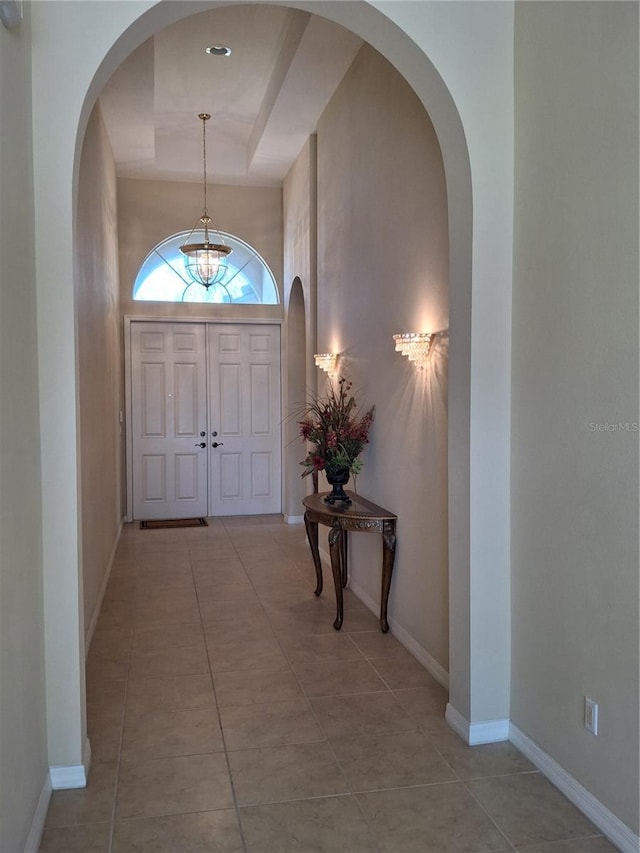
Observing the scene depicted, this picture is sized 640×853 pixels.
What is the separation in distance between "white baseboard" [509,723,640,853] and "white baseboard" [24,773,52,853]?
1784mm

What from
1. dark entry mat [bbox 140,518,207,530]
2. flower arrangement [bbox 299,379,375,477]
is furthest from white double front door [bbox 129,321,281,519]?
flower arrangement [bbox 299,379,375,477]

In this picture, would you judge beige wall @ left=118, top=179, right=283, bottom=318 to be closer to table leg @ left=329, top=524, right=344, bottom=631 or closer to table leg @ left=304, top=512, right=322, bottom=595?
table leg @ left=304, top=512, right=322, bottom=595

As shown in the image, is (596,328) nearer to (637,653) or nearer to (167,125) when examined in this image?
(637,653)

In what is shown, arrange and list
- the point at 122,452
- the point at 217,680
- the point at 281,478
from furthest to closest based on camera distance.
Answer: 1. the point at 281,478
2. the point at 122,452
3. the point at 217,680

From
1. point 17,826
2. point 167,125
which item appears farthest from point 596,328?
point 167,125

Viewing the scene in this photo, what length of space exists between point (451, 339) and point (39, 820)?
7.62 feet

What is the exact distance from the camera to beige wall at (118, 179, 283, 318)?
7.63 m

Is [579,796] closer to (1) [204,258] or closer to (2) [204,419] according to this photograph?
(1) [204,258]

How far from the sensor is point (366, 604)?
4.77 m

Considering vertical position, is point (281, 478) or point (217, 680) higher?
point (281, 478)

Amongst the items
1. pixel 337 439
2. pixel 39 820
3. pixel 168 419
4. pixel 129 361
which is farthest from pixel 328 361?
pixel 39 820

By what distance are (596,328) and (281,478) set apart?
613 centimetres

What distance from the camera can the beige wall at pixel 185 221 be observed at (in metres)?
7.63

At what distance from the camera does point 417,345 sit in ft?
11.8
